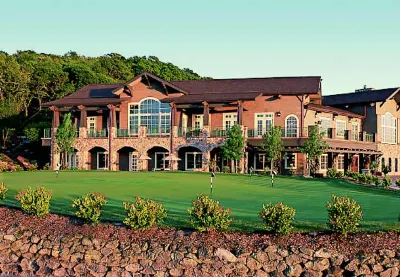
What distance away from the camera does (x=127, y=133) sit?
4097 cm

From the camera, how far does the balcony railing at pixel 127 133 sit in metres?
40.8

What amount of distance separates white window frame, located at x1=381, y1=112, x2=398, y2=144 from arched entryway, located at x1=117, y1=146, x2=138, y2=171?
2111cm

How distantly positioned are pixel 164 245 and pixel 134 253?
825 mm

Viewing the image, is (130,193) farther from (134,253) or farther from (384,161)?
(384,161)

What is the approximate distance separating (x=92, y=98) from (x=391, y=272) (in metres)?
34.2

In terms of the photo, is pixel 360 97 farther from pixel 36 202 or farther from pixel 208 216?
pixel 36 202

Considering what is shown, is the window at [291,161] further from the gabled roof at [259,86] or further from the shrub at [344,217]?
the shrub at [344,217]

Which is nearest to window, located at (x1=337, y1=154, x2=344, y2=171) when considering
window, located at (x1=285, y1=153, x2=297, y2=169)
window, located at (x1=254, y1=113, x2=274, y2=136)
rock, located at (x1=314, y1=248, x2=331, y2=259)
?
window, located at (x1=285, y1=153, x2=297, y2=169)

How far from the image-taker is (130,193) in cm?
2203

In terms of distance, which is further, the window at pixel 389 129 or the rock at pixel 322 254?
the window at pixel 389 129

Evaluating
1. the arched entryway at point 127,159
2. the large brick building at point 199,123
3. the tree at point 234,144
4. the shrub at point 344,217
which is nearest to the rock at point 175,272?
the shrub at point 344,217

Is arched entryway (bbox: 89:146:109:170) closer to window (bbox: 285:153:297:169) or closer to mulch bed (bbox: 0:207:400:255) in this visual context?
window (bbox: 285:153:297:169)

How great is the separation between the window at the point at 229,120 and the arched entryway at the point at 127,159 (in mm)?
7534

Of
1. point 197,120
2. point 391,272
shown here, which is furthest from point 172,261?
point 197,120
